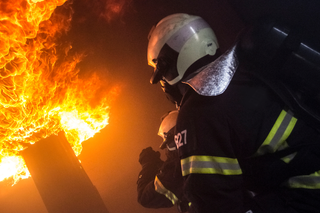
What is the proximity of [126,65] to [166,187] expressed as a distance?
2.38 meters

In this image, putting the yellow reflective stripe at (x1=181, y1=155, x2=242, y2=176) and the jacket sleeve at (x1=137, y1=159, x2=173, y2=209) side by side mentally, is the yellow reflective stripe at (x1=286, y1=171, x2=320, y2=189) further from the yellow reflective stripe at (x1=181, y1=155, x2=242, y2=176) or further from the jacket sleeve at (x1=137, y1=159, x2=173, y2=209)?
the jacket sleeve at (x1=137, y1=159, x2=173, y2=209)

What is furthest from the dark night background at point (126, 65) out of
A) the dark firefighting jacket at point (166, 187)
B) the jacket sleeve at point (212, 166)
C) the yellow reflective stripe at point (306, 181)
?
the yellow reflective stripe at point (306, 181)

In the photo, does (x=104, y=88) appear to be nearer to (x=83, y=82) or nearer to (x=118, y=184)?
(x=83, y=82)

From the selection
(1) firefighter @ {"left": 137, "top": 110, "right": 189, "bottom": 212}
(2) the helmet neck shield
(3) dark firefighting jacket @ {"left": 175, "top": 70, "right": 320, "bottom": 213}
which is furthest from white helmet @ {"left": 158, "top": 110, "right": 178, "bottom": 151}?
(2) the helmet neck shield

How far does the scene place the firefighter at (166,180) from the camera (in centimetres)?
222

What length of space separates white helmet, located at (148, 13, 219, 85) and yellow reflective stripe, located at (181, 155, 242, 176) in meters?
0.95

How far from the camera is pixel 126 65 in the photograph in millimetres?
3826

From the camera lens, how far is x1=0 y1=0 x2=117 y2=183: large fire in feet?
11.5

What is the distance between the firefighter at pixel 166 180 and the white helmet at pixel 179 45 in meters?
0.63

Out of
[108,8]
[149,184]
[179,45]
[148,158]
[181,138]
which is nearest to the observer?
[181,138]

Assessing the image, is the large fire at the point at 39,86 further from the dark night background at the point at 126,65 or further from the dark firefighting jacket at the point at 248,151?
the dark firefighting jacket at the point at 248,151

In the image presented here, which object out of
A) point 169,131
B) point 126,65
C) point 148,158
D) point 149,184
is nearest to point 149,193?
point 149,184

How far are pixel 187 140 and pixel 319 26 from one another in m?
1.68

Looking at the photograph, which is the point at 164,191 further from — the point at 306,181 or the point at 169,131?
the point at 306,181
